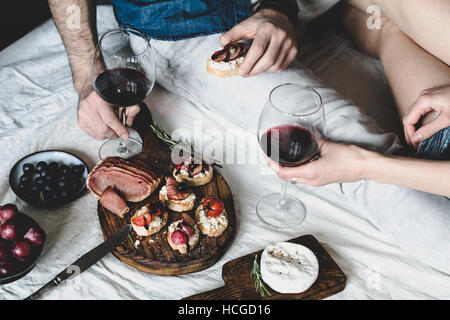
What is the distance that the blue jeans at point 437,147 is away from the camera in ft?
3.19

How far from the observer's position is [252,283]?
0.87 metres

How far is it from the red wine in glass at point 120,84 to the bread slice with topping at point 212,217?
11.6 inches

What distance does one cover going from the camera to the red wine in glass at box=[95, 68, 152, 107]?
0.94 m

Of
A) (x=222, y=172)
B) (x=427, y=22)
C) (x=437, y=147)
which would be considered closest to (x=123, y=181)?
(x=222, y=172)

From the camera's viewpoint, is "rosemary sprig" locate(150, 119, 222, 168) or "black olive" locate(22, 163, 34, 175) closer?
"black olive" locate(22, 163, 34, 175)

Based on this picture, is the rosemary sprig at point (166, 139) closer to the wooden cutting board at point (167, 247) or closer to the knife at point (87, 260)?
the wooden cutting board at point (167, 247)

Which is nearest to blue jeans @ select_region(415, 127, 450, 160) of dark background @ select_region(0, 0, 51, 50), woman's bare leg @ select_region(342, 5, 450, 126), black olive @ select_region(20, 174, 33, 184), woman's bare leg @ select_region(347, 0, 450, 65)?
woman's bare leg @ select_region(342, 5, 450, 126)

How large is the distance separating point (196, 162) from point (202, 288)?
298 millimetres

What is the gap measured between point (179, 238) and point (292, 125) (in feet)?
1.06

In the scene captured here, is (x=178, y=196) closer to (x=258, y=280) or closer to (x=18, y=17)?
(x=258, y=280)

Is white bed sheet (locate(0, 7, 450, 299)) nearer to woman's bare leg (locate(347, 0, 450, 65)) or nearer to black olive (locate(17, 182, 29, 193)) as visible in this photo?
black olive (locate(17, 182, 29, 193))

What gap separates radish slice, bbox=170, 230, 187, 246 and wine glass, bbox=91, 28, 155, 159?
318 millimetres

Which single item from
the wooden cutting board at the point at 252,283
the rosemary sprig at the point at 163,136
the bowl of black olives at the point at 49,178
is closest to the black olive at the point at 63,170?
the bowl of black olives at the point at 49,178

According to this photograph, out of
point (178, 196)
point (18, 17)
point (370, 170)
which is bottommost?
point (18, 17)
